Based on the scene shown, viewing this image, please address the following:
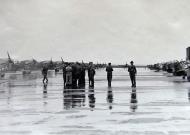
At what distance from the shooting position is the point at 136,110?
1927 centimetres

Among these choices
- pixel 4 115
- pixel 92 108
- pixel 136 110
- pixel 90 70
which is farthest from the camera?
pixel 90 70

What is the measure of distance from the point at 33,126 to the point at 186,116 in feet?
Answer: 16.4

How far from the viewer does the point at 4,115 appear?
18000mm

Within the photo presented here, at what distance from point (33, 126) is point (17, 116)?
9.79 ft

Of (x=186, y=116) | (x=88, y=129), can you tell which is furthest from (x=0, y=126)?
(x=186, y=116)

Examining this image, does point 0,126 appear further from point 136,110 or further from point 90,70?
point 90,70

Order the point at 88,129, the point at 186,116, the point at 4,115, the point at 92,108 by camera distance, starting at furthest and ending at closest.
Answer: the point at 92,108 → the point at 4,115 → the point at 186,116 → the point at 88,129

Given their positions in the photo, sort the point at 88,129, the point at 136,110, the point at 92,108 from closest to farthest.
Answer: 1. the point at 88,129
2. the point at 136,110
3. the point at 92,108

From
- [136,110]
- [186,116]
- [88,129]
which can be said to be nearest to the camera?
[88,129]

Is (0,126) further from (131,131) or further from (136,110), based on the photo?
(136,110)

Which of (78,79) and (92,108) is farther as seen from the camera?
(78,79)

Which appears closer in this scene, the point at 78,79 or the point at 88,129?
the point at 88,129

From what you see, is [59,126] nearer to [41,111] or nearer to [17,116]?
[17,116]

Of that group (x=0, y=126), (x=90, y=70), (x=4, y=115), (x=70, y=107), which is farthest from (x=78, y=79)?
(x=0, y=126)
